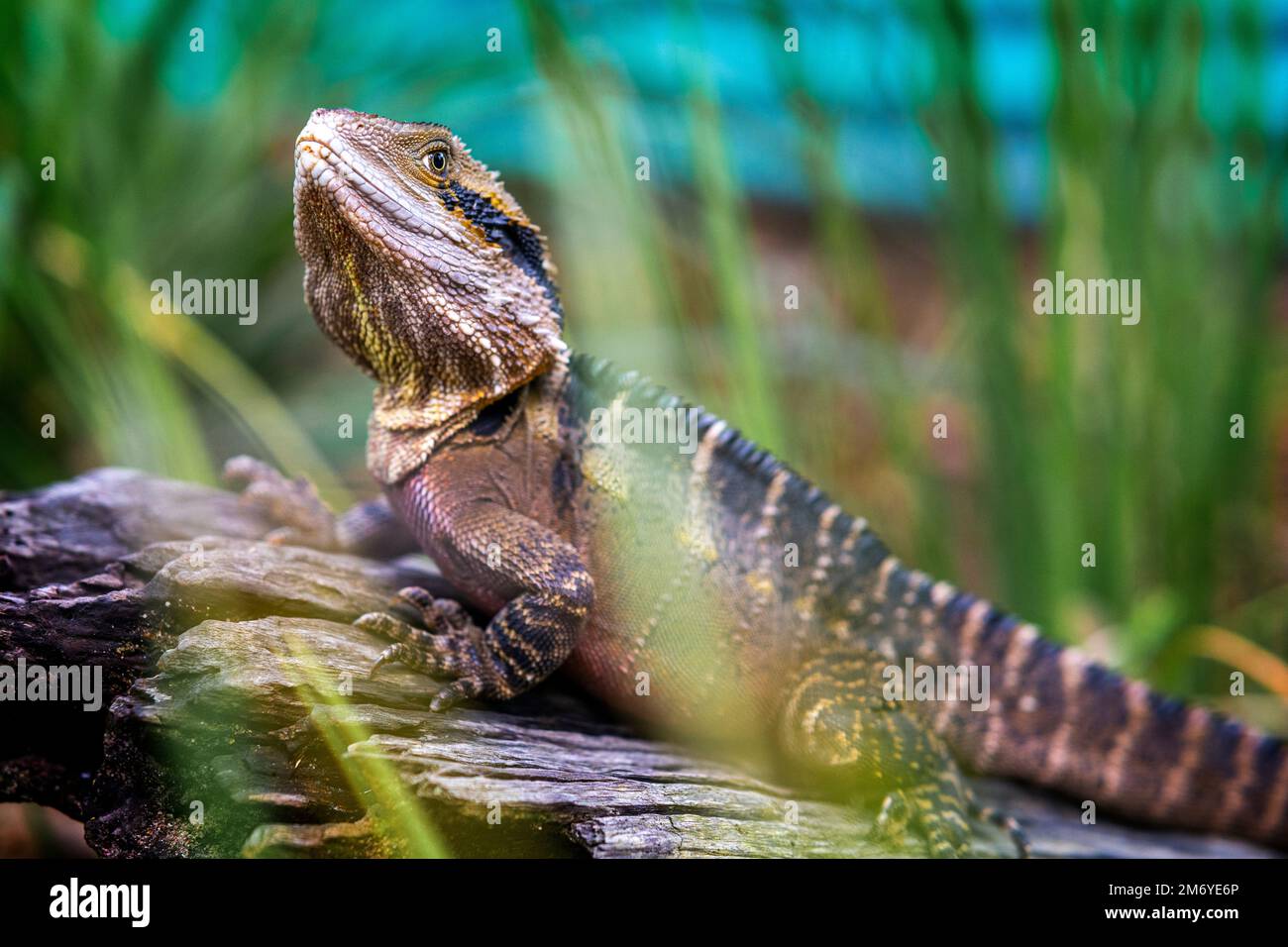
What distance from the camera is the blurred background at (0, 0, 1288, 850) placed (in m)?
4.84

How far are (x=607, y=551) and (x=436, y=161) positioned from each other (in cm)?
129

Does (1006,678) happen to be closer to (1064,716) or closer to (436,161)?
(1064,716)

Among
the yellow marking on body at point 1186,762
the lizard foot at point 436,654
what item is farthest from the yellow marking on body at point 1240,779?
the lizard foot at point 436,654

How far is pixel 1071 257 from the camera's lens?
18.8 feet

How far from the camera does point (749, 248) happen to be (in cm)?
593

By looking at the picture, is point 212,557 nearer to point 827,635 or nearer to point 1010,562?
point 827,635

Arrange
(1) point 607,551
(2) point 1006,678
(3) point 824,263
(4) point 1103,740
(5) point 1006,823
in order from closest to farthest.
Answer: (1) point 607,551 → (5) point 1006,823 → (2) point 1006,678 → (4) point 1103,740 → (3) point 824,263

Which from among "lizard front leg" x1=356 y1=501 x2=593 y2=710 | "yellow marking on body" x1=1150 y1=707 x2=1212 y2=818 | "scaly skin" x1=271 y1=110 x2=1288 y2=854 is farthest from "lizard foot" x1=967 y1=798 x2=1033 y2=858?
"lizard front leg" x1=356 y1=501 x2=593 y2=710

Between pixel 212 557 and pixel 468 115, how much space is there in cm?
230

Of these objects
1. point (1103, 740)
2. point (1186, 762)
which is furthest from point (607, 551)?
point (1186, 762)

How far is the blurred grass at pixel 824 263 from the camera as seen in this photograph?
4844 mm

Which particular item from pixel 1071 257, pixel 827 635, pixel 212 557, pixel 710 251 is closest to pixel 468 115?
pixel 710 251

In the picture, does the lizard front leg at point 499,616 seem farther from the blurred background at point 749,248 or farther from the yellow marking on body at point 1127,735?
the yellow marking on body at point 1127,735
